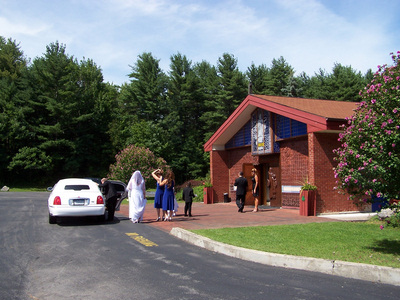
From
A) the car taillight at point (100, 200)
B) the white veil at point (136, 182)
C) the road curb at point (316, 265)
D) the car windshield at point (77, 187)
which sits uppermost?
the white veil at point (136, 182)

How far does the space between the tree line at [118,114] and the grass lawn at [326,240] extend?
1413 inches

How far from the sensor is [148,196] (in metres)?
29.2

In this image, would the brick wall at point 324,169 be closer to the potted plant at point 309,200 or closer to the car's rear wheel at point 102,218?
the potted plant at point 309,200

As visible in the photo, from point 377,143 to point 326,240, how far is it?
115 inches

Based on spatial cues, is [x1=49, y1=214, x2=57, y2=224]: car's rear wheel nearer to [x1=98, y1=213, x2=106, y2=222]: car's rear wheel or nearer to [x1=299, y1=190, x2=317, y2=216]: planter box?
[x1=98, y1=213, x2=106, y2=222]: car's rear wheel

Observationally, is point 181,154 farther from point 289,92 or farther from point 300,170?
point 300,170

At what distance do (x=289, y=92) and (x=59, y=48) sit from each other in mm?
30543

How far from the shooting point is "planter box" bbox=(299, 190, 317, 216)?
1370cm

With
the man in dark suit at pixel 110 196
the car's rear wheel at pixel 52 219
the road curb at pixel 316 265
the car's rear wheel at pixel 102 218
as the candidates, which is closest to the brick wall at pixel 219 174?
the man in dark suit at pixel 110 196

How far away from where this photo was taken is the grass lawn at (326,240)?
686 centimetres

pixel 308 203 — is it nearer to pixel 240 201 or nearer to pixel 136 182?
pixel 240 201

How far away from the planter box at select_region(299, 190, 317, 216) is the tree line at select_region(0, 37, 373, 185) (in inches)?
1286

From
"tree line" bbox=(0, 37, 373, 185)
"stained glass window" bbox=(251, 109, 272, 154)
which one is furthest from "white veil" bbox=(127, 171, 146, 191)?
"tree line" bbox=(0, 37, 373, 185)

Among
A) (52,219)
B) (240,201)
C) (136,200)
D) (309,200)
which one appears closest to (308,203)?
(309,200)
